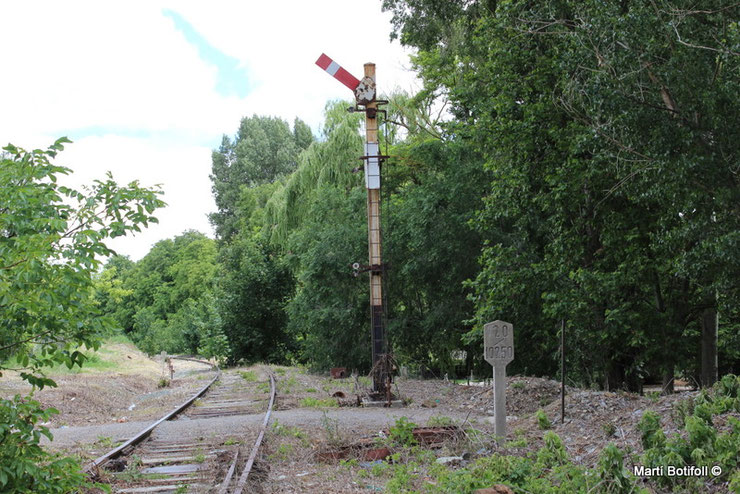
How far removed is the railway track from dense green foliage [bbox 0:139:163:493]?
183 cm

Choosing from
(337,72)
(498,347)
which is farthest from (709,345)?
(337,72)

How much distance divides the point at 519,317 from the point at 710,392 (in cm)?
975

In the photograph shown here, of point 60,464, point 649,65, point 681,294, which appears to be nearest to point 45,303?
point 60,464

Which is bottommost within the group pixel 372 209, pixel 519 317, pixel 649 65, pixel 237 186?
pixel 519 317

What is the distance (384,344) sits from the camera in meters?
14.9

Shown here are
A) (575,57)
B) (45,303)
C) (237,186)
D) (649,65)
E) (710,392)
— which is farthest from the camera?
(237,186)

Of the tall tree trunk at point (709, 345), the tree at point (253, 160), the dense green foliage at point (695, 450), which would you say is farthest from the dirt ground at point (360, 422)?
the tree at point (253, 160)

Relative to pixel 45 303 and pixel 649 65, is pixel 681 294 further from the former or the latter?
pixel 45 303

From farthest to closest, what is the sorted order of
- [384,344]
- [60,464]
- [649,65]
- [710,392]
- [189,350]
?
[189,350]
[384,344]
[649,65]
[710,392]
[60,464]

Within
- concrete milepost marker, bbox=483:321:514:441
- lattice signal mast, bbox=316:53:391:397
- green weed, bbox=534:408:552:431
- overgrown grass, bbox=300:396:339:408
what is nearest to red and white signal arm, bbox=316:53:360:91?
lattice signal mast, bbox=316:53:391:397

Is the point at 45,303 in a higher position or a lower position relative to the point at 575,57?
lower

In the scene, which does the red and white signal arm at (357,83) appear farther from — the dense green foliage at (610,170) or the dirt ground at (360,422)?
the dirt ground at (360,422)

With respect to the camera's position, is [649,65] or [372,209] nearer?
[649,65]

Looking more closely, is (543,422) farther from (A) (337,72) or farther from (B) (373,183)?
(A) (337,72)
